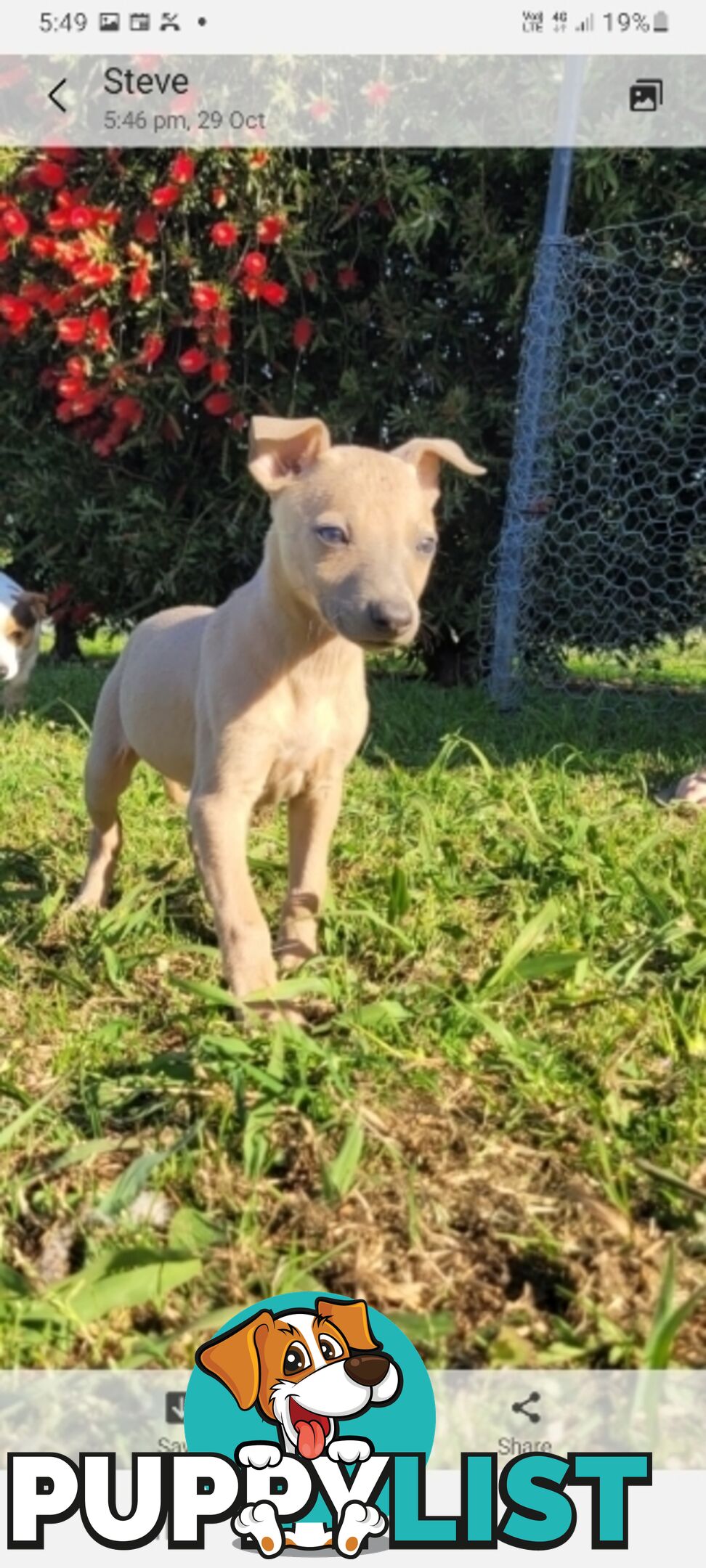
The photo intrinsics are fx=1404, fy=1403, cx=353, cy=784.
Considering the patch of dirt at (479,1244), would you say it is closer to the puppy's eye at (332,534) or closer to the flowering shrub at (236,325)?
the puppy's eye at (332,534)

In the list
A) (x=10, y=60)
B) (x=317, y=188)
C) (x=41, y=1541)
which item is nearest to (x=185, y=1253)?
(x=41, y=1541)

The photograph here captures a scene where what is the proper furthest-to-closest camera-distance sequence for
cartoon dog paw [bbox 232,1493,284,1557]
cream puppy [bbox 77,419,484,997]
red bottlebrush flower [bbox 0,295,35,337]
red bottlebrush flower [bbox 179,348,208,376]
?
red bottlebrush flower [bbox 0,295,35,337], red bottlebrush flower [bbox 179,348,208,376], cream puppy [bbox 77,419,484,997], cartoon dog paw [bbox 232,1493,284,1557]

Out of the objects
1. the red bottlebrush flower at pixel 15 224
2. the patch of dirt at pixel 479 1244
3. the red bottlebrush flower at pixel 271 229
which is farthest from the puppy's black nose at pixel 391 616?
the red bottlebrush flower at pixel 15 224

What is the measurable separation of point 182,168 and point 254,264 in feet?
1.43

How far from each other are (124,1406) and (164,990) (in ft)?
3.39

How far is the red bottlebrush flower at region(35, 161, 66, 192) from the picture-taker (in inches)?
216

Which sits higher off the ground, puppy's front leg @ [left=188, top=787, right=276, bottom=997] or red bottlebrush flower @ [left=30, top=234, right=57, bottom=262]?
red bottlebrush flower @ [left=30, top=234, right=57, bottom=262]

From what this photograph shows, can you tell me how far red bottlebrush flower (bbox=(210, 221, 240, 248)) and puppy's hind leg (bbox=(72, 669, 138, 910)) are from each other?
309cm

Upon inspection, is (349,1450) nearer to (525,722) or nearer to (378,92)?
(525,722)

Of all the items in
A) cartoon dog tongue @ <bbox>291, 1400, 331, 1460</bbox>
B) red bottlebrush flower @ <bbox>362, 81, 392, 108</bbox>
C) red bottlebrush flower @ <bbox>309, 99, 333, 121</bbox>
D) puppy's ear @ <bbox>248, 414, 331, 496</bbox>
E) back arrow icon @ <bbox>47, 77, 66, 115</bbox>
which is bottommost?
cartoon dog tongue @ <bbox>291, 1400, 331, 1460</bbox>

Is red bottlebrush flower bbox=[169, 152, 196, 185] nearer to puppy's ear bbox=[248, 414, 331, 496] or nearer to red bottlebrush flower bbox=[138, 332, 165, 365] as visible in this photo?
red bottlebrush flower bbox=[138, 332, 165, 365]

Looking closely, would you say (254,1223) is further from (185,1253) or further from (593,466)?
(593,466)

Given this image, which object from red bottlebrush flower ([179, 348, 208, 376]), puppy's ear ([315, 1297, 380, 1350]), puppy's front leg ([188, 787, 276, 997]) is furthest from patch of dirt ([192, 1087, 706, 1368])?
red bottlebrush flower ([179, 348, 208, 376])

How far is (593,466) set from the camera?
5602mm
